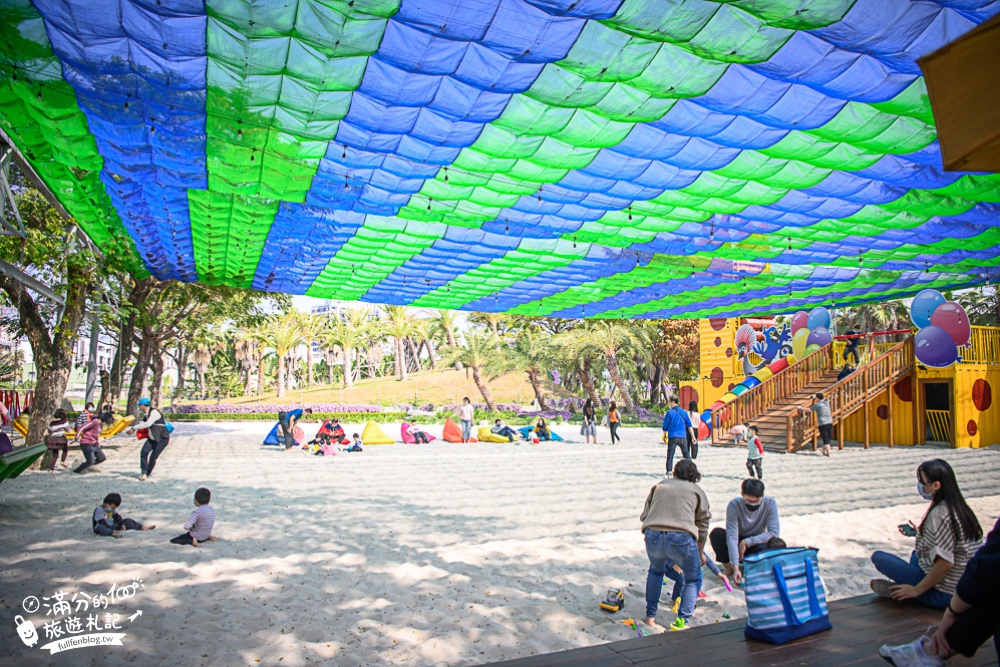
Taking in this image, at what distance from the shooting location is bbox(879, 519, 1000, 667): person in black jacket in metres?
2.26

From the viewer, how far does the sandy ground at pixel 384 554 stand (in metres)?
4.39

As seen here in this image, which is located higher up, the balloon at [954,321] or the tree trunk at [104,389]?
the balloon at [954,321]

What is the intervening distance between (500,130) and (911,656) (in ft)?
17.6

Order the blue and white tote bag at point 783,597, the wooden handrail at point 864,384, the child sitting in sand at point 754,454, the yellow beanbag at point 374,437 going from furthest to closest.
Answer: the yellow beanbag at point 374,437 → the wooden handrail at point 864,384 → the child sitting in sand at point 754,454 → the blue and white tote bag at point 783,597

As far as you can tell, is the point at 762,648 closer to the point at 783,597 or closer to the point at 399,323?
the point at 783,597

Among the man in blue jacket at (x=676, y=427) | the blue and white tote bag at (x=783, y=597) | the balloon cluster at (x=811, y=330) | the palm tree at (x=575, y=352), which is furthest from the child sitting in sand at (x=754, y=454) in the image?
the palm tree at (x=575, y=352)

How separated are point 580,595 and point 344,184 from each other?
18.4ft

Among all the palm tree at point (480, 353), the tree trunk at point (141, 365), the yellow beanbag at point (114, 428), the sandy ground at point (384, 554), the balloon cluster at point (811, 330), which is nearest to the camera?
the sandy ground at point (384, 554)

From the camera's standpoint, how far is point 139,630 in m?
4.47

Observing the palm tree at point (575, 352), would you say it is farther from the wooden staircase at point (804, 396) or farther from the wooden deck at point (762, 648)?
the wooden deck at point (762, 648)

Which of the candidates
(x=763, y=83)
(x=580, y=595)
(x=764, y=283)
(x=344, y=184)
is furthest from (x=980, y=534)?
(x=764, y=283)

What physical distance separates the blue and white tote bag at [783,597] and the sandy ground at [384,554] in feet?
3.86

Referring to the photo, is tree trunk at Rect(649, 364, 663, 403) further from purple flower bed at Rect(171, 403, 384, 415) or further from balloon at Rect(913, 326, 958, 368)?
balloon at Rect(913, 326, 958, 368)

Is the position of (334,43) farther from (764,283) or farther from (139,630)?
(764,283)
